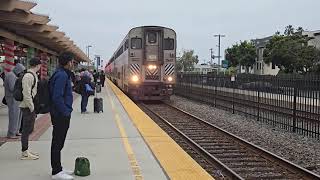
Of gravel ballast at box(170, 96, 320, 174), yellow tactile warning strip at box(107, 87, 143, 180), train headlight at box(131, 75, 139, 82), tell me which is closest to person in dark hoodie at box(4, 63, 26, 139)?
yellow tactile warning strip at box(107, 87, 143, 180)

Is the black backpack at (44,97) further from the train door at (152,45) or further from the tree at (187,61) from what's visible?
the tree at (187,61)

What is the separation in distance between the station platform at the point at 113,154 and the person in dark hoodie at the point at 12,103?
53cm

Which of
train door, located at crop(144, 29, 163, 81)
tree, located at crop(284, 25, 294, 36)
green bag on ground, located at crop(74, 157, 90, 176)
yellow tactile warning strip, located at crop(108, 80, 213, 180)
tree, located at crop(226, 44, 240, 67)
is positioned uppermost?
tree, located at crop(284, 25, 294, 36)

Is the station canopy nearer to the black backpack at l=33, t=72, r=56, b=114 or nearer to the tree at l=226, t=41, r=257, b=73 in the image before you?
the black backpack at l=33, t=72, r=56, b=114

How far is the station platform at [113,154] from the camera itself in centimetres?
706

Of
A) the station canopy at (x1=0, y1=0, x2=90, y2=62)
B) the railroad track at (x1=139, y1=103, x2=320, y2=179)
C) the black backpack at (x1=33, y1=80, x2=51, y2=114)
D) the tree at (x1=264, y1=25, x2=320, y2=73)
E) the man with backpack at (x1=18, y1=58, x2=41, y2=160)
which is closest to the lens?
the black backpack at (x1=33, y1=80, x2=51, y2=114)

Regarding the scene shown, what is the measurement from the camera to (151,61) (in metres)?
24.9

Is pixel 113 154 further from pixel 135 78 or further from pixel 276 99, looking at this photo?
pixel 135 78

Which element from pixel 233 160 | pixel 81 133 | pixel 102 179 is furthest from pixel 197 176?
pixel 81 133

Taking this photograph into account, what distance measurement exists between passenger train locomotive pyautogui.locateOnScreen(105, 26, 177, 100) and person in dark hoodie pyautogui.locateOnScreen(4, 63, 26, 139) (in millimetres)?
14462

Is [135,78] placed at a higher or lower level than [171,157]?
higher

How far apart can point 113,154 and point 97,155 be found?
0.97 ft

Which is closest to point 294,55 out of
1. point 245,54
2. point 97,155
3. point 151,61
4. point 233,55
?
point 245,54

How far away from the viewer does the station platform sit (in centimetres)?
706
